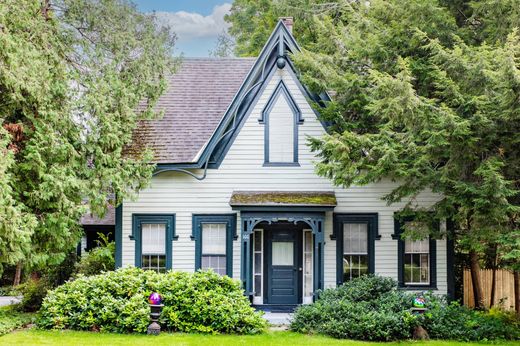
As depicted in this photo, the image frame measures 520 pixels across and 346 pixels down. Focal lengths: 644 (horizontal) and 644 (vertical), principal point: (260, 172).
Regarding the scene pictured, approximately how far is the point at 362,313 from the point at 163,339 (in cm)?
435

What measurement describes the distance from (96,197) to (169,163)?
2.60m

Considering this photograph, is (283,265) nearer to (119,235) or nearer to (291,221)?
(291,221)

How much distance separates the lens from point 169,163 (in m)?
17.6

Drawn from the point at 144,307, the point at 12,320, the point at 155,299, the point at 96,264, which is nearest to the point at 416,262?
the point at 155,299

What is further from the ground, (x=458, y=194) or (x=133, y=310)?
(x=458, y=194)

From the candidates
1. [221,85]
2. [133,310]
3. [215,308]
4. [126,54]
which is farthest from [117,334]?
[221,85]

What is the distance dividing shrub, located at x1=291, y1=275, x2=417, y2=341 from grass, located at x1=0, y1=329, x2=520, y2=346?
13.5 inches

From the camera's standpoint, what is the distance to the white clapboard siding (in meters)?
17.7

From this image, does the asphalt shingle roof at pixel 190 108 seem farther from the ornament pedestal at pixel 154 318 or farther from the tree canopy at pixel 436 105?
the ornament pedestal at pixel 154 318

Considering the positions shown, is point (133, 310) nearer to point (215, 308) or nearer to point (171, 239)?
point (215, 308)

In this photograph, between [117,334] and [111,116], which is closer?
[117,334]

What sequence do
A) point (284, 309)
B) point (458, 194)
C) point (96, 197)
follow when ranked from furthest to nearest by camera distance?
point (284, 309)
point (96, 197)
point (458, 194)

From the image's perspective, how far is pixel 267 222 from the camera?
17484 millimetres

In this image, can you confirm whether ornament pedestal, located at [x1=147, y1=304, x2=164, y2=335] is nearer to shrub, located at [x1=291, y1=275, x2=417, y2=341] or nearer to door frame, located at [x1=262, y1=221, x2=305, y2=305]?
shrub, located at [x1=291, y1=275, x2=417, y2=341]
